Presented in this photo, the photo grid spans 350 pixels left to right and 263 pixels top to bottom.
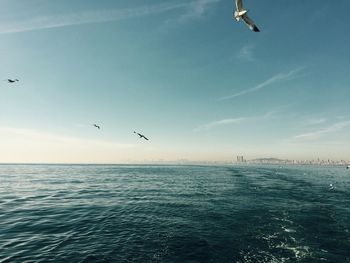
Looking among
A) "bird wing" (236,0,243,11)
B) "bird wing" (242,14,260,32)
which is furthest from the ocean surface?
"bird wing" (236,0,243,11)

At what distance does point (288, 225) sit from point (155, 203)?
21.4 m

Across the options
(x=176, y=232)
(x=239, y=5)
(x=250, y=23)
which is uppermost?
(x=239, y=5)

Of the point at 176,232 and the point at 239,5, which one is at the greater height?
the point at 239,5

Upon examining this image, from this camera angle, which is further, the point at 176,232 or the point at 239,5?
the point at 176,232

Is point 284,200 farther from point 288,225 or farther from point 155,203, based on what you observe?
point 155,203

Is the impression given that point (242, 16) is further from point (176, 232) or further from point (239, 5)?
point (176, 232)

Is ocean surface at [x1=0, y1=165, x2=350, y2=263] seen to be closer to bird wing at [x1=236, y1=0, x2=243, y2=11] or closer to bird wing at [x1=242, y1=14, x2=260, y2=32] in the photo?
bird wing at [x1=242, y1=14, x2=260, y2=32]

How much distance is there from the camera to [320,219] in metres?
31.5

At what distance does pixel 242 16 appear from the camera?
1415 centimetres

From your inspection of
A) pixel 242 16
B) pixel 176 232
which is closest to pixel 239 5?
pixel 242 16

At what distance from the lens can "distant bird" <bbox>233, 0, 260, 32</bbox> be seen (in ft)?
44.7

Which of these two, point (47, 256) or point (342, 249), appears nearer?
point (47, 256)

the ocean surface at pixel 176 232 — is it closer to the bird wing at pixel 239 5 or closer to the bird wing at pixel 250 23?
the bird wing at pixel 250 23

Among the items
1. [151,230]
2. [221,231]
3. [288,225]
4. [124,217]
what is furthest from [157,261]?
[288,225]
